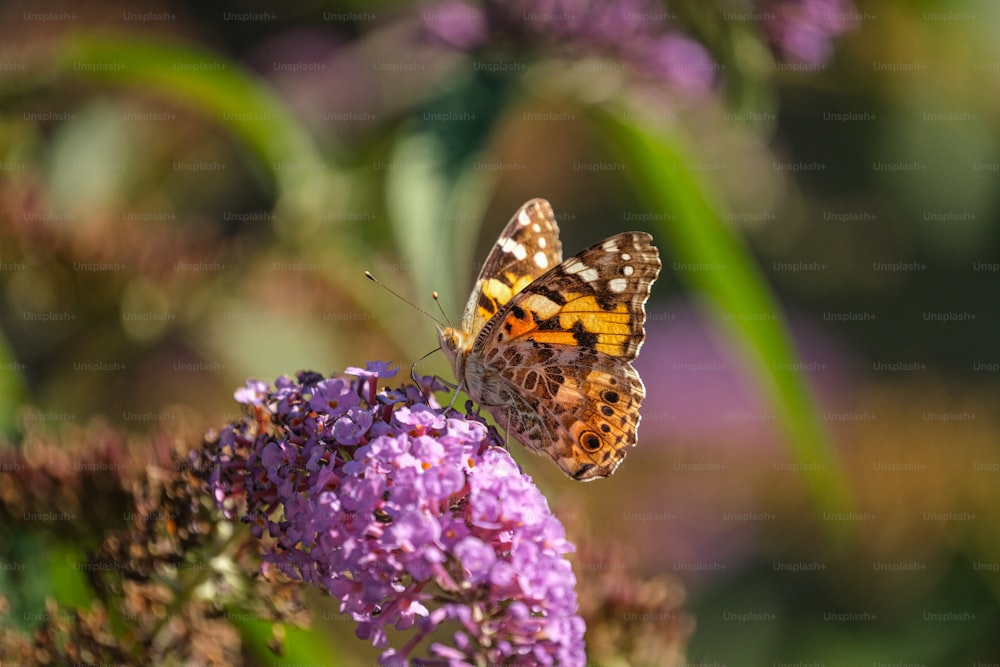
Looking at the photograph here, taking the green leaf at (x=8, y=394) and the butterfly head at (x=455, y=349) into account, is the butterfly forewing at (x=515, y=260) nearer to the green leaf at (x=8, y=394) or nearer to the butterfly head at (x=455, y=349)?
the butterfly head at (x=455, y=349)

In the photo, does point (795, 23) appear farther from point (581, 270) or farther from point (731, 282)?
point (581, 270)

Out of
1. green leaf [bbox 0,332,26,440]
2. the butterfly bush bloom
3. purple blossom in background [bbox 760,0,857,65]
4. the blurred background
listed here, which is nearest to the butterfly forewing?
the blurred background

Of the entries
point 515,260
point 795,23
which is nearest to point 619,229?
point 795,23

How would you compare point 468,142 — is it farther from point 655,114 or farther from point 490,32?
point 655,114

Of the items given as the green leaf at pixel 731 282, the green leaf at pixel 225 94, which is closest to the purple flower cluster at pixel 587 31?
the green leaf at pixel 731 282

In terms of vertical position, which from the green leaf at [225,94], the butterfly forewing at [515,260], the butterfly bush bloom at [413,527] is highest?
the green leaf at [225,94]
